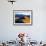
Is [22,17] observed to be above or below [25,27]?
above

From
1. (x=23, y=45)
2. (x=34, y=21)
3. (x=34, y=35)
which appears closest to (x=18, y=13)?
(x=34, y=21)

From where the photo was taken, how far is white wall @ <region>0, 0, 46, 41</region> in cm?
551

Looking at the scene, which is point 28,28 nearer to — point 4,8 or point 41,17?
point 41,17

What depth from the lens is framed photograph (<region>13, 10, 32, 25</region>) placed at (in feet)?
18.0

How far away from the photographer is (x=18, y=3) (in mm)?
5531

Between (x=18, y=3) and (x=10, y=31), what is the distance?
117cm

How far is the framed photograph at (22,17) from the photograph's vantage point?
548cm

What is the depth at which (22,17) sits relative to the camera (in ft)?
18.0

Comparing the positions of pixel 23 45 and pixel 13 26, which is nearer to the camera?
pixel 23 45

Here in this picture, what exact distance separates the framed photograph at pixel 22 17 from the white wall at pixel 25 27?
0.16 meters

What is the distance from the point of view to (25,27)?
18.1ft

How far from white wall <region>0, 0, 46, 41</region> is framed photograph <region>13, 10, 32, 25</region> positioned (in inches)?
6.3

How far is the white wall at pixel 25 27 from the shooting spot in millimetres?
5508

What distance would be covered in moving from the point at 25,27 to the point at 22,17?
420mm
